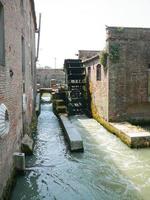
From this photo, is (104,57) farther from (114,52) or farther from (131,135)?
(131,135)

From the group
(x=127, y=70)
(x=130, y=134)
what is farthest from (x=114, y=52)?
(x=130, y=134)

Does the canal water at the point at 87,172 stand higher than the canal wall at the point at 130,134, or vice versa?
the canal wall at the point at 130,134

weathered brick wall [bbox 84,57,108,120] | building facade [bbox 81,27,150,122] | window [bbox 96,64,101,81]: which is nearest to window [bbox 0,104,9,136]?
building facade [bbox 81,27,150,122]

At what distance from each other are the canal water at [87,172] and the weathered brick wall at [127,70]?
1813mm

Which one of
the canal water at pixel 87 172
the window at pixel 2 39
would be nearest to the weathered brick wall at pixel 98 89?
the canal water at pixel 87 172

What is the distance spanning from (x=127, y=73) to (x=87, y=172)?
5.79 meters

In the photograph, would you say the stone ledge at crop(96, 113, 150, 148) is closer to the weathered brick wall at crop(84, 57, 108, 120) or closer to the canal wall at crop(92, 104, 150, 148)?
the canal wall at crop(92, 104, 150, 148)

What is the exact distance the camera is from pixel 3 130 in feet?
14.4

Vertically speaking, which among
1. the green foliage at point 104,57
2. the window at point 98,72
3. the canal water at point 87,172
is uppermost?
the green foliage at point 104,57

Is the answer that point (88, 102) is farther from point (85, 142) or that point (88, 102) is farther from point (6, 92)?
point (6, 92)

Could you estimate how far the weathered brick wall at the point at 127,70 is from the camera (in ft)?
37.1

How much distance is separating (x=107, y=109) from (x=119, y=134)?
212 centimetres

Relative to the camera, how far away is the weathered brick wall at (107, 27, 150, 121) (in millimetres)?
11305

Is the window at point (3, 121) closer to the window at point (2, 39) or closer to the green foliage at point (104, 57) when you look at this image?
the window at point (2, 39)
